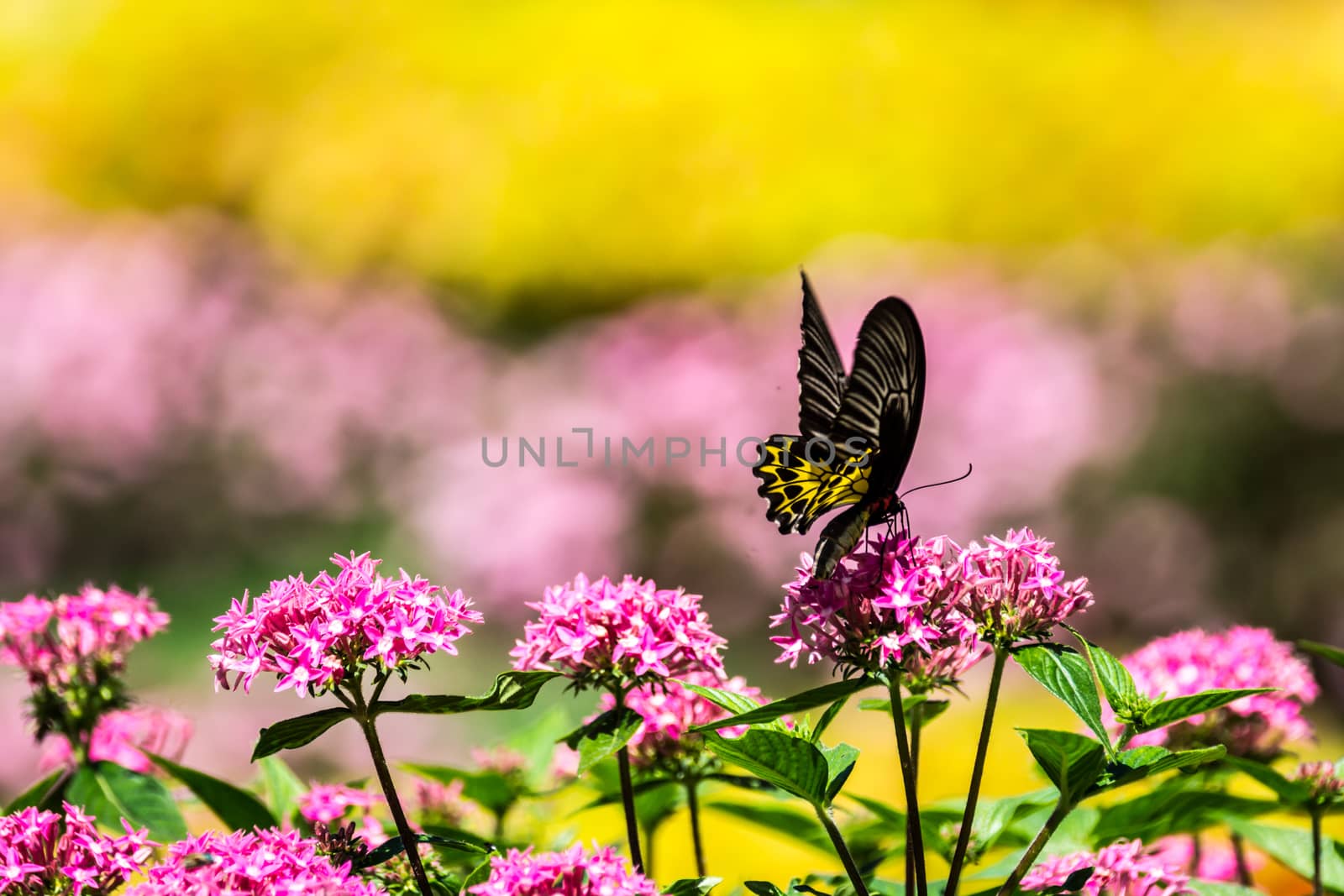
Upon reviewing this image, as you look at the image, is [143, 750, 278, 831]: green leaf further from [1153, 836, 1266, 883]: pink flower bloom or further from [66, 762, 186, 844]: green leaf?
[1153, 836, 1266, 883]: pink flower bloom

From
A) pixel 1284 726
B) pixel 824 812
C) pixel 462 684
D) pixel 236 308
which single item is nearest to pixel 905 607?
pixel 824 812

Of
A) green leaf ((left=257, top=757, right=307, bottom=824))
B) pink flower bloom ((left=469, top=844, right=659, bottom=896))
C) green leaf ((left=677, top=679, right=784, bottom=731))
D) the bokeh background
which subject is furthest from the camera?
the bokeh background

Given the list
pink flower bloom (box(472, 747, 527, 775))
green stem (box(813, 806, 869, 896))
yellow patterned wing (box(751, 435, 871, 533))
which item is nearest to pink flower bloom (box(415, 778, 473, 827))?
pink flower bloom (box(472, 747, 527, 775))

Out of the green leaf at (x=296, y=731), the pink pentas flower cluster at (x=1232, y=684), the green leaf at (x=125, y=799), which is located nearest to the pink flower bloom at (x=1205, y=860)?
the pink pentas flower cluster at (x=1232, y=684)

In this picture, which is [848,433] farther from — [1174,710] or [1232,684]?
[1232,684]

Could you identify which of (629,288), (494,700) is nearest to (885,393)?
(494,700)

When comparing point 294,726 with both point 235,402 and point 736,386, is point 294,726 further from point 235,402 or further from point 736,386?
point 235,402

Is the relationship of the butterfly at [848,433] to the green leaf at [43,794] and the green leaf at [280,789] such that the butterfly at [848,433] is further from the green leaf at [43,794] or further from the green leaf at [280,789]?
the green leaf at [43,794]
